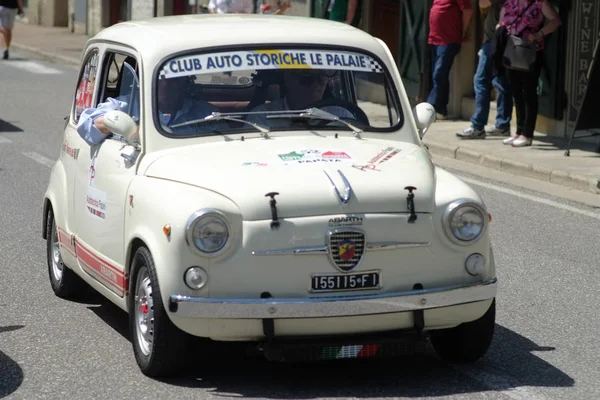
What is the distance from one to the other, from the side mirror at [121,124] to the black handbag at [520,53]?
8038mm

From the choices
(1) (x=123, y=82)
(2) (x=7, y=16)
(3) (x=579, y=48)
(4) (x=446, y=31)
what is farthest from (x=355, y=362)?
(2) (x=7, y=16)

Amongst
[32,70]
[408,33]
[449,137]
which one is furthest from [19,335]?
[32,70]

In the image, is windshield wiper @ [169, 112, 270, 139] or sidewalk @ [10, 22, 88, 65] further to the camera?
sidewalk @ [10, 22, 88, 65]

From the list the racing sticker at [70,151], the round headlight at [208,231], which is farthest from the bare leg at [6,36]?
the round headlight at [208,231]

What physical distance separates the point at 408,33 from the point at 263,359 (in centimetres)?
1275

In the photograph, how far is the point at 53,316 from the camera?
24.0 ft

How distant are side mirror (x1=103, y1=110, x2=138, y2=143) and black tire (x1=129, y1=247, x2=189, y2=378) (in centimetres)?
70

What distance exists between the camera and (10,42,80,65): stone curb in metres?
27.3

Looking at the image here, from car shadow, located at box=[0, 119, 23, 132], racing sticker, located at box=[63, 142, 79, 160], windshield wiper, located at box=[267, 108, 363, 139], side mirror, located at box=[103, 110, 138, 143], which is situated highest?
windshield wiper, located at box=[267, 108, 363, 139]

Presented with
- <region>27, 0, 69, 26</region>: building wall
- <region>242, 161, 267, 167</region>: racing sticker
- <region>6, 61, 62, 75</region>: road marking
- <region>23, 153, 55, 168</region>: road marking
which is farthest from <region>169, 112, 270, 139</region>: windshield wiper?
<region>27, 0, 69, 26</region>: building wall

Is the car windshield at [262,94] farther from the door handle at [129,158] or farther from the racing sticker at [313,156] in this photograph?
the racing sticker at [313,156]

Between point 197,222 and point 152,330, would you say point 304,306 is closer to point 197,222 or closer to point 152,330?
point 197,222

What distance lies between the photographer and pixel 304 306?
559cm

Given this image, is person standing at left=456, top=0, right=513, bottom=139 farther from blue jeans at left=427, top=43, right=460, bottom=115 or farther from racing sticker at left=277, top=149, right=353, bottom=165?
racing sticker at left=277, top=149, right=353, bottom=165
